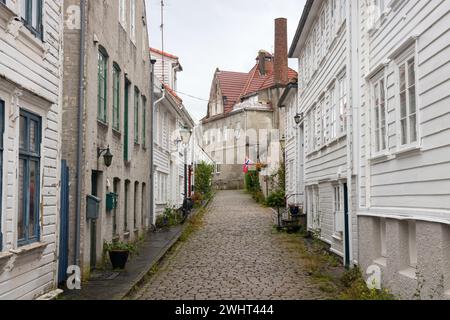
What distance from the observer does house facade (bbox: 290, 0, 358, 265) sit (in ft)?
39.2

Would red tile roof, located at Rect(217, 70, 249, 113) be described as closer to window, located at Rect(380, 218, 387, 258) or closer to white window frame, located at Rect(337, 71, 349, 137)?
white window frame, located at Rect(337, 71, 349, 137)

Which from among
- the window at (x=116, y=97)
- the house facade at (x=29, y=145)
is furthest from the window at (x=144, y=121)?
the house facade at (x=29, y=145)

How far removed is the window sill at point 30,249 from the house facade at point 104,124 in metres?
2.16

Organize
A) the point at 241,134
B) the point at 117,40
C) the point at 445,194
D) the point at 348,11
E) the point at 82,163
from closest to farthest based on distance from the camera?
the point at 445,194 → the point at 82,163 → the point at 348,11 → the point at 117,40 → the point at 241,134

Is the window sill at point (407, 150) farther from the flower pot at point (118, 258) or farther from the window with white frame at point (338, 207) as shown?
the flower pot at point (118, 258)

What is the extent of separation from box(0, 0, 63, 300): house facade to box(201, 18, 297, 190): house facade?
30594mm

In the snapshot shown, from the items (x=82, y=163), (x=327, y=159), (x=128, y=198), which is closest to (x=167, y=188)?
(x=128, y=198)

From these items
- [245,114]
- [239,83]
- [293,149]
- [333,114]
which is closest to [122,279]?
[333,114]

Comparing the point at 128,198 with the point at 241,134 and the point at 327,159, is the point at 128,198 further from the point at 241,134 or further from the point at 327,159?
the point at 241,134

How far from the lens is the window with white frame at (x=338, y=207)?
13062mm

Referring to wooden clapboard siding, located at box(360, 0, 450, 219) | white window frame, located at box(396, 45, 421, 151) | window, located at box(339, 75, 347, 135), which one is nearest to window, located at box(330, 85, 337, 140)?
window, located at box(339, 75, 347, 135)

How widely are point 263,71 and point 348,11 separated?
Result: 4289cm

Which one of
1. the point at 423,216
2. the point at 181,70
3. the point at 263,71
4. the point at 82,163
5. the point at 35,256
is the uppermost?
the point at 263,71

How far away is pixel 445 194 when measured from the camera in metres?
6.59
